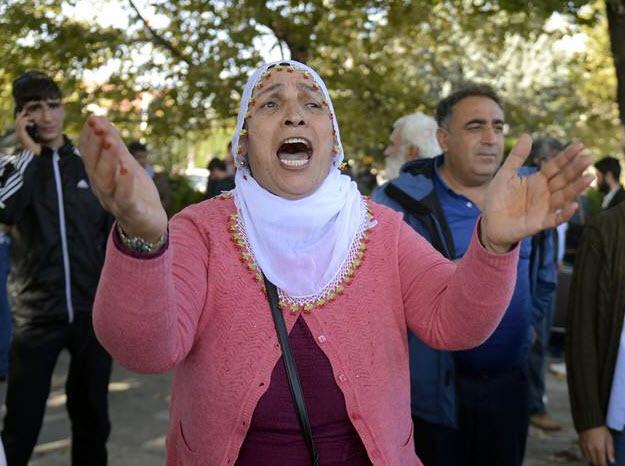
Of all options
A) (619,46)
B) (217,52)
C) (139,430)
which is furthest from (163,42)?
(619,46)

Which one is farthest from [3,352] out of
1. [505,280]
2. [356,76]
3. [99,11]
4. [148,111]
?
[505,280]

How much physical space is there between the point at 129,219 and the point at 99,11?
6.76 meters

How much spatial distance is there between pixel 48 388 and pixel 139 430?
76.6 inches

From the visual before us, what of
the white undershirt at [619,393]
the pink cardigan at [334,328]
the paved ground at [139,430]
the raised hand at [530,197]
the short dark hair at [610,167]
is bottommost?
the paved ground at [139,430]

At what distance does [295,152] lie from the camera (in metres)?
2.43

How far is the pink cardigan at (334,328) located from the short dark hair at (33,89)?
7.65 ft

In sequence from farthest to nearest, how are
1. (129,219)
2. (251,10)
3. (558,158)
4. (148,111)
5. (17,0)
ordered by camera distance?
(148,111), (17,0), (251,10), (558,158), (129,219)

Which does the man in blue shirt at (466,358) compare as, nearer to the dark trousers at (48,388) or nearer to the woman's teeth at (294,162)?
the woman's teeth at (294,162)

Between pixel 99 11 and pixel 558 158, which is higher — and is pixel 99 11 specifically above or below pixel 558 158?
above

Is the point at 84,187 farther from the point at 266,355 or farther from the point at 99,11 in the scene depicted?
the point at 99,11

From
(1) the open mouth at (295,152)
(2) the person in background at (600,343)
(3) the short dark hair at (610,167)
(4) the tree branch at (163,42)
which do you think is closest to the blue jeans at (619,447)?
(2) the person in background at (600,343)

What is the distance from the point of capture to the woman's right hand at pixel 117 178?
1.67 metres

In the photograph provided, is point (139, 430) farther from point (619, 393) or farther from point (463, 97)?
point (619, 393)

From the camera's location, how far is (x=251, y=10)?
7.10 metres
